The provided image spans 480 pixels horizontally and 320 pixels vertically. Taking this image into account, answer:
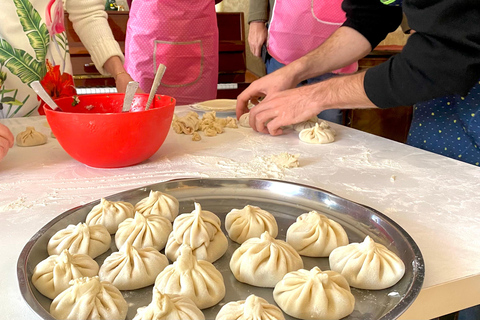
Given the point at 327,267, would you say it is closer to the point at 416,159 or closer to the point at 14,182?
the point at 416,159

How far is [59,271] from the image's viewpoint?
69 cm

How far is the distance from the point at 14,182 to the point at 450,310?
3.64 feet

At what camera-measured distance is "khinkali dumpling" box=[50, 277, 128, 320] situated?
0.60 metres

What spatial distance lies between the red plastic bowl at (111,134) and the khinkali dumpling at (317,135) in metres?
0.52

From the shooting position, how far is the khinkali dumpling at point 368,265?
0.70 metres

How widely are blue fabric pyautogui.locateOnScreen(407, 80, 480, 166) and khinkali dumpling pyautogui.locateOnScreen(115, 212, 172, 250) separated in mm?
1122

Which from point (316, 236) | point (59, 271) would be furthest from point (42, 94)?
point (316, 236)

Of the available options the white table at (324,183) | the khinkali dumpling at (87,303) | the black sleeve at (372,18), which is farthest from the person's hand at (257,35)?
the khinkali dumpling at (87,303)

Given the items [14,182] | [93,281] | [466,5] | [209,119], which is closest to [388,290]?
[93,281]

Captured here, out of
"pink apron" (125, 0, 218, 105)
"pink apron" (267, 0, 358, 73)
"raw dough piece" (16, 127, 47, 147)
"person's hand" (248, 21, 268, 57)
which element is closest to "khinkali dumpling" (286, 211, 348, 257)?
"raw dough piece" (16, 127, 47, 147)

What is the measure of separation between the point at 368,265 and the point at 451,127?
101 centimetres

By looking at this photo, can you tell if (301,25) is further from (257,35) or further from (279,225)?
(279,225)

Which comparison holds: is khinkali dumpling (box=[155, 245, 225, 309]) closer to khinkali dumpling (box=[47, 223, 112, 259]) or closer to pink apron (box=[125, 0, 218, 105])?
khinkali dumpling (box=[47, 223, 112, 259])

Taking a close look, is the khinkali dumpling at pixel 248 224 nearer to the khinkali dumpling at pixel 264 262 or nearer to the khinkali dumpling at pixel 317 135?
the khinkali dumpling at pixel 264 262
